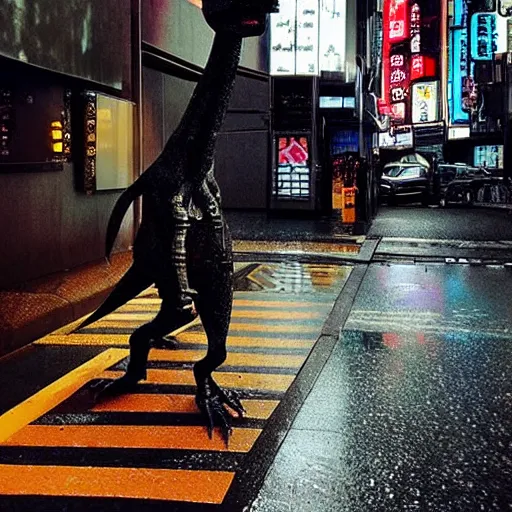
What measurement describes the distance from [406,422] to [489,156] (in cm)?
4571

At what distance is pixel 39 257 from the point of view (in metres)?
10.8

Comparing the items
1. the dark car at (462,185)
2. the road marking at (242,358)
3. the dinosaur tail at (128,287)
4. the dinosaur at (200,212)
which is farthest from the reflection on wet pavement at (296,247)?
the dark car at (462,185)

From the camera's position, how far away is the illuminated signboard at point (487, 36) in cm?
3596

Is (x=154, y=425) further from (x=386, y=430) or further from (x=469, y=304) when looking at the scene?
(x=469, y=304)

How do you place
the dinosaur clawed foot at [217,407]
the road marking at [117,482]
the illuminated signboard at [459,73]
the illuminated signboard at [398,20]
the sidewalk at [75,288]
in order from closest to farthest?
the road marking at [117,482] → the dinosaur clawed foot at [217,407] → the sidewalk at [75,288] → the illuminated signboard at [459,73] → the illuminated signboard at [398,20]

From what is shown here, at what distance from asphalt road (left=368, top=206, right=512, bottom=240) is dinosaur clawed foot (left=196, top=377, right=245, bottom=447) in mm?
14626

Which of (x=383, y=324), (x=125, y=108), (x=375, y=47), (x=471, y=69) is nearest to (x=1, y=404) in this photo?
(x=383, y=324)

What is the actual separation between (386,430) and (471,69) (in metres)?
41.9

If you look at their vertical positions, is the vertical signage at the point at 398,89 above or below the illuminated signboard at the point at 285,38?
above

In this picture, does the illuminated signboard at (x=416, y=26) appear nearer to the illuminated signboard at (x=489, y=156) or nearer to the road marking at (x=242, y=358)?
the illuminated signboard at (x=489, y=156)

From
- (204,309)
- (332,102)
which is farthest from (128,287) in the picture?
(332,102)

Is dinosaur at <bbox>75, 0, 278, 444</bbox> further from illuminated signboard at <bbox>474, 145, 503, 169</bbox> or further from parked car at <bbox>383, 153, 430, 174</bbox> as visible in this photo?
illuminated signboard at <bbox>474, 145, 503, 169</bbox>

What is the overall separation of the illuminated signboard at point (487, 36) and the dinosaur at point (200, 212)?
111 ft

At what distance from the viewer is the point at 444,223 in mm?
24375
